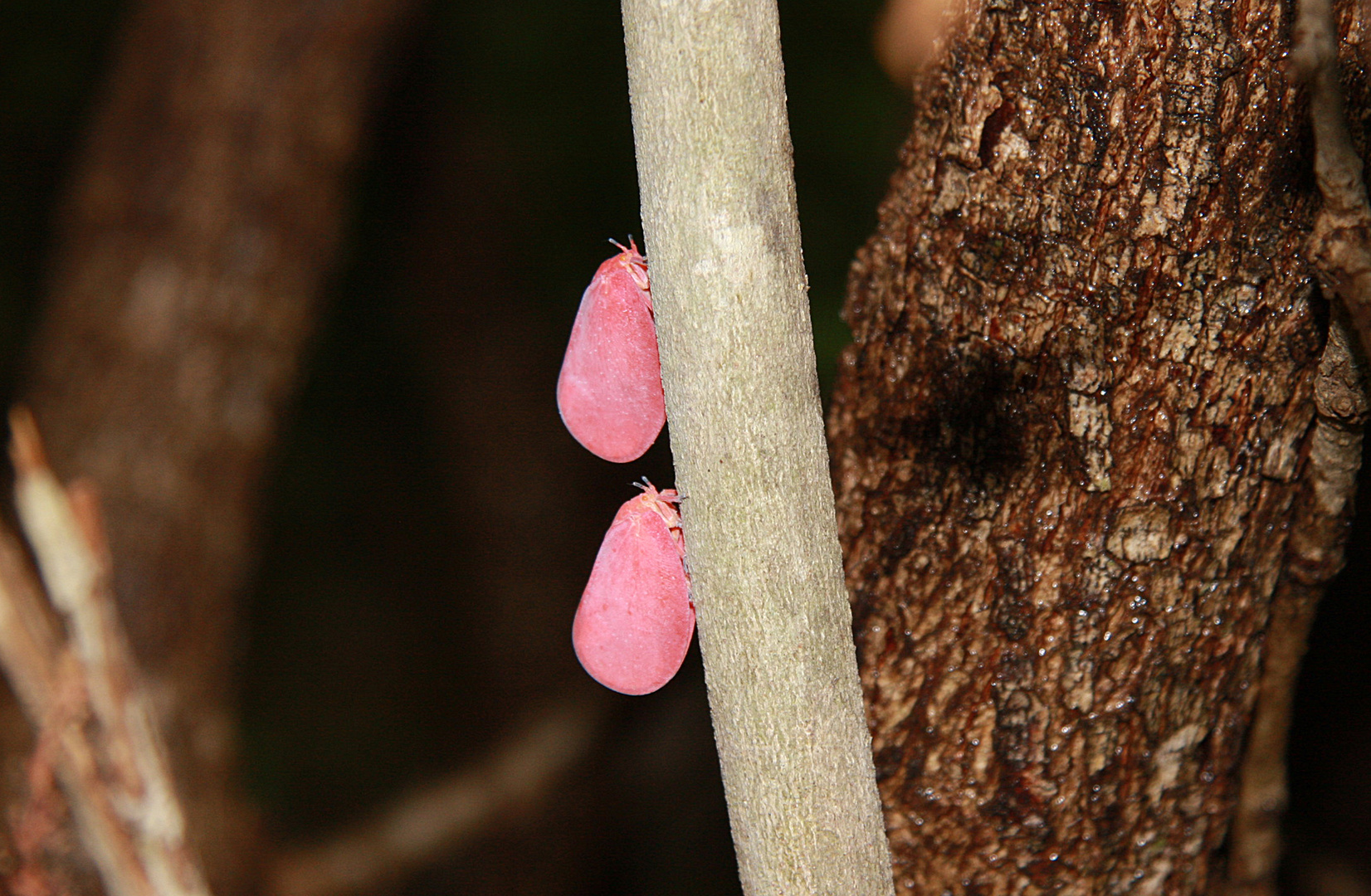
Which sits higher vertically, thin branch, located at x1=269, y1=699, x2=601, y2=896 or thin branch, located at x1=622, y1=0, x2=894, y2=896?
thin branch, located at x1=622, y1=0, x2=894, y2=896

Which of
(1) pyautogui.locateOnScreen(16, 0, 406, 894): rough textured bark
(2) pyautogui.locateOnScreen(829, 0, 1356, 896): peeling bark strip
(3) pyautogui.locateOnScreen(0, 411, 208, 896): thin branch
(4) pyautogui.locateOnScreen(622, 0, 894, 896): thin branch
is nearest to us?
(3) pyautogui.locateOnScreen(0, 411, 208, 896): thin branch

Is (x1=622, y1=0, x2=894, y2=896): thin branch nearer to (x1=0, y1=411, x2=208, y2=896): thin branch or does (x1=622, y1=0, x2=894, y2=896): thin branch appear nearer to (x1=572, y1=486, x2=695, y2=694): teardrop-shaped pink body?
(x1=572, y1=486, x2=695, y2=694): teardrop-shaped pink body

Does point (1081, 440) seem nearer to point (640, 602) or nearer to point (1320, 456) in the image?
point (1320, 456)

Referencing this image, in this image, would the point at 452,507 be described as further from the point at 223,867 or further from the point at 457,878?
the point at 223,867

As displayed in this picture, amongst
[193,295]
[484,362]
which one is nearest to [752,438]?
[193,295]

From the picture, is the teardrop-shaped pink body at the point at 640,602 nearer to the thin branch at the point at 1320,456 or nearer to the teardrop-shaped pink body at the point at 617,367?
the teardrop-shaped pink body at the point at 617,367

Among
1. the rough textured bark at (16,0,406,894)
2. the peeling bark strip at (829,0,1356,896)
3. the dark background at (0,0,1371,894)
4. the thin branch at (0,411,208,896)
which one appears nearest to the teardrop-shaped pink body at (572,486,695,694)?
the peeling bark strip at (829,0,1356,896)

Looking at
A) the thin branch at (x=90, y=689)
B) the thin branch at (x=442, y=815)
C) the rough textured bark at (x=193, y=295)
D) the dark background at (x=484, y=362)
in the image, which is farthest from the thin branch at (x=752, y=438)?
the thin branch at (x=442, y=815)

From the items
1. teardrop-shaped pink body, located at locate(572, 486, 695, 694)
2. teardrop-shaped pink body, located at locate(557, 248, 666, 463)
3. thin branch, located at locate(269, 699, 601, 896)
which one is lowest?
thin branch, located at locate(269, 699, 601, 896)
